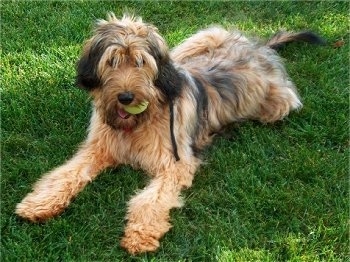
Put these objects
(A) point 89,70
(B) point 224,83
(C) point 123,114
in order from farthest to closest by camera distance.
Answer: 1. (B) point 224,83
2. (C) point 123,114
3. (A) point 89,70

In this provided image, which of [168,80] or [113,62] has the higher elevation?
[113,62]

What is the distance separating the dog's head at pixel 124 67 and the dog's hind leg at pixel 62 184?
52 cm

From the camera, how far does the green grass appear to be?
3812mm

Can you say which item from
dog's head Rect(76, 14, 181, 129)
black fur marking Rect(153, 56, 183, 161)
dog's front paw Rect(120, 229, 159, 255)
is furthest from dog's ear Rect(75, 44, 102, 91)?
dog's front paw Rect(120, 229, 159, 255)

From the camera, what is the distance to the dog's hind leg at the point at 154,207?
148 inches

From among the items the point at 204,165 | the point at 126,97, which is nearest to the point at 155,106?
the point at 126,97

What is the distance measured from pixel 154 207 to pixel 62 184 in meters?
0.75

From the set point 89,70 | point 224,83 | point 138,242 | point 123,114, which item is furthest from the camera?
point 224,83

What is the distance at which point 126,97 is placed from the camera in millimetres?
3791

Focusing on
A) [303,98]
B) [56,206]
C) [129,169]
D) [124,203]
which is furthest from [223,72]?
[56,206]

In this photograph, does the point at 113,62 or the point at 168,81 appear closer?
the point at 113,62

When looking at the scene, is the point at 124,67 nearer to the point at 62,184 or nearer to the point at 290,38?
the point at 62,184

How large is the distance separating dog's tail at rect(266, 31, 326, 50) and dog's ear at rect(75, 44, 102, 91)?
107 inches

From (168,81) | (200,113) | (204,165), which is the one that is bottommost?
(204,165)
